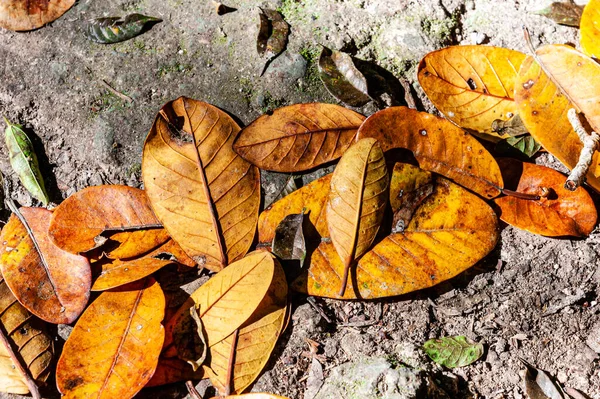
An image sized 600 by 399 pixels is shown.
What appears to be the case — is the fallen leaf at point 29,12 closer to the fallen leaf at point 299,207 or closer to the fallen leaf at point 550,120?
the fallen leaf at point 299,207

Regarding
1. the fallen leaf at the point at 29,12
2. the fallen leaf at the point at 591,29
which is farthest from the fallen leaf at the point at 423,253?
the fallen leaf at the point at 29,12

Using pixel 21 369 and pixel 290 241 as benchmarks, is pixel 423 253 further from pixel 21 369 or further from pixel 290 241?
pixel 21 369

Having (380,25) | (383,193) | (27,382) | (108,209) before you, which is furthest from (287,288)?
(380,25)

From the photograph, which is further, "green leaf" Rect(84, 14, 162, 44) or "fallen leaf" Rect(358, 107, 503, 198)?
"green leaf" Rect(84, 14, 162, 44)

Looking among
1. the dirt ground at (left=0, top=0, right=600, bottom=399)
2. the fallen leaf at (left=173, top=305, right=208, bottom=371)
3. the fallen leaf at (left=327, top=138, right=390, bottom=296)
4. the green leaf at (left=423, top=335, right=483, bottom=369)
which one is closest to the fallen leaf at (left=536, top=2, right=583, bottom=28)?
the dirt ground at (left=0, top=0, right=600, bottom=399)

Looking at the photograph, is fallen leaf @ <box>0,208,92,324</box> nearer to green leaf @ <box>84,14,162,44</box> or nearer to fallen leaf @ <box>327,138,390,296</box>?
green leaf @ <box>84,14,162,44</box>
